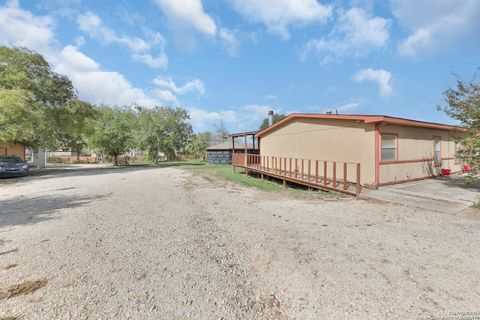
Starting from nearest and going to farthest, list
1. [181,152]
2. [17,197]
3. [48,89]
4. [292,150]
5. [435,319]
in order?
[435,319] < [17,197] < [292,150] < [48,89] < [181,152]

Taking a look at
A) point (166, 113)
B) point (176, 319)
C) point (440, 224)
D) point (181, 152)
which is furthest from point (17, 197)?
point (181, 152)

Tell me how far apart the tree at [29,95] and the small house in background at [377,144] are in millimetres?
14620

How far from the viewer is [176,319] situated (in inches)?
85.2

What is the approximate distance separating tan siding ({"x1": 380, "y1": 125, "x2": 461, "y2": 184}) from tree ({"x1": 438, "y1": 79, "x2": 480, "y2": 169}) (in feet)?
5.20

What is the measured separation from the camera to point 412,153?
9977 mm

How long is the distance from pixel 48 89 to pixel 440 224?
21.6 metres

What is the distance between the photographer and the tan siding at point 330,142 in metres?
8.83

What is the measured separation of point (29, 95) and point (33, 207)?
37.9ft

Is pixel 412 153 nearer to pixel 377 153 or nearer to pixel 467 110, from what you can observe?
pixel 467 110

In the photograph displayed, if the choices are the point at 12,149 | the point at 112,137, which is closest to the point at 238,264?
the point at 12,149

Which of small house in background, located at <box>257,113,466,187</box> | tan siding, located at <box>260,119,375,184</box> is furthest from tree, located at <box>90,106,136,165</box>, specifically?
small house in background, located at <box>257,113,466,187</box>

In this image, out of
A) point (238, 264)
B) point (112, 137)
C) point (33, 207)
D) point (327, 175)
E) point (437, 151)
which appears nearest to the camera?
point (238, 264)

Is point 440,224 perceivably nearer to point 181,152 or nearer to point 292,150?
point 292,150

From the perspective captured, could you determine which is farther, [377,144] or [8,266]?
[377,144]
